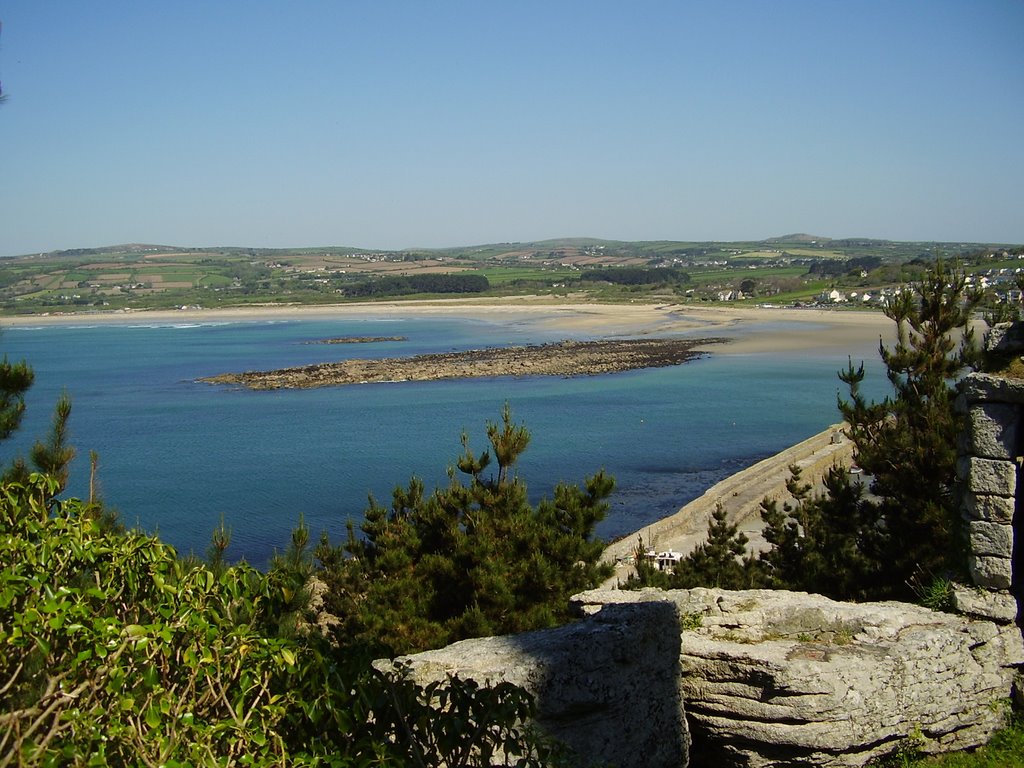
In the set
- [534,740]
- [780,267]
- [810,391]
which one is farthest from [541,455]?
Result: [780,267]

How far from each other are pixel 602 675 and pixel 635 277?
472ft

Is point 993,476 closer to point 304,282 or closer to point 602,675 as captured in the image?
point 602,675

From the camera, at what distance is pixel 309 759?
3.77m

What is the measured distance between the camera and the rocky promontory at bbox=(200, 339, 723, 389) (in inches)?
2207

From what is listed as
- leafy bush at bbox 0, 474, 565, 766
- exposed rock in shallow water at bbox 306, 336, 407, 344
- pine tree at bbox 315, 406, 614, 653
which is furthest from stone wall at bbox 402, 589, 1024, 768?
exposed rock in shallow water at bbox 306, 336, 407, 344

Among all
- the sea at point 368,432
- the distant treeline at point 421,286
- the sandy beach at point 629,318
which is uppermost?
the distant treeline at point 421,286

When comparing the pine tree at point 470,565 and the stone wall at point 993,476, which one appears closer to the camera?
the stone wall at point 993,476

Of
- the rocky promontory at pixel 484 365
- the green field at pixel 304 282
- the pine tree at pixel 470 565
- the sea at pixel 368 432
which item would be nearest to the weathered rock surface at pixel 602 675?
the pine tree at pixel 470 565

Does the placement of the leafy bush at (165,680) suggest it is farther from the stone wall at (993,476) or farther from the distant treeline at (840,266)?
the distant treeline at (840,266)

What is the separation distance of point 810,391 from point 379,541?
134 ft

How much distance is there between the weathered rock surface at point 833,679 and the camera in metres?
6.74

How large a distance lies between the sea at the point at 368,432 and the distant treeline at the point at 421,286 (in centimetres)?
6505

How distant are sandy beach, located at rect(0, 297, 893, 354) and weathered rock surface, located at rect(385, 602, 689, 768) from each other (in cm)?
6039

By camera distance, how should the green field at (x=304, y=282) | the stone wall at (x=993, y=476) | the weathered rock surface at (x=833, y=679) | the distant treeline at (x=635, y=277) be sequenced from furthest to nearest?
the distant treeline at (x=635, y=277), the green field at (x=304, y=282), the stone wall at (x=993, y=476), the weathered rock surface at (x=833, y=679)
